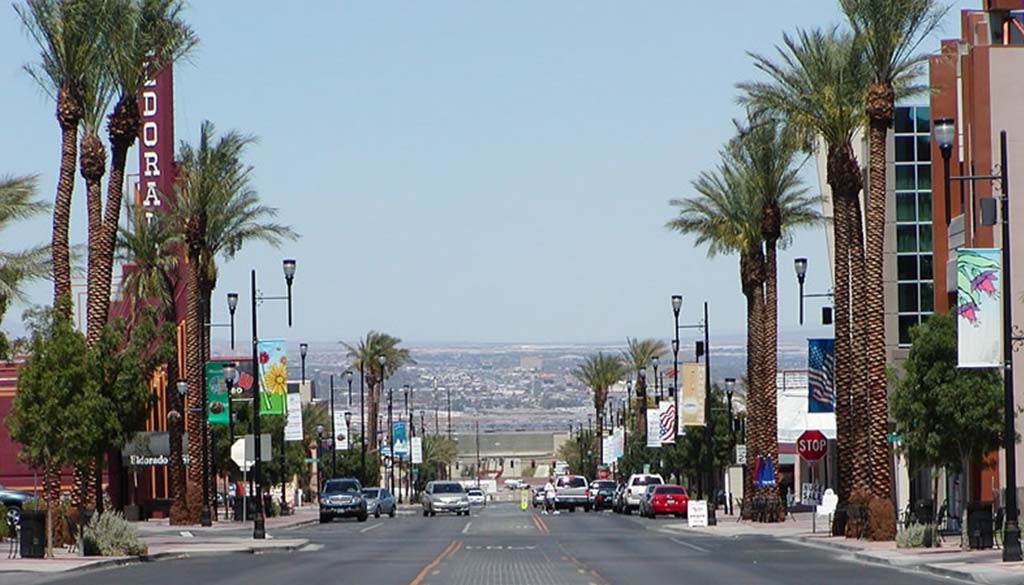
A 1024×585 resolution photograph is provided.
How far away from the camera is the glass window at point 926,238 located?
3172 inches

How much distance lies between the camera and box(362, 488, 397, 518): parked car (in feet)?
297

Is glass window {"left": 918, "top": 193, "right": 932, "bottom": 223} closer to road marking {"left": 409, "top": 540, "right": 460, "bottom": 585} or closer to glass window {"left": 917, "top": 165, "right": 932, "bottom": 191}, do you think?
glass window {"left": 917, "top": 165, "right": 932, "bottom": 191}

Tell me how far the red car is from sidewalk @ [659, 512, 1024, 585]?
22.6 m

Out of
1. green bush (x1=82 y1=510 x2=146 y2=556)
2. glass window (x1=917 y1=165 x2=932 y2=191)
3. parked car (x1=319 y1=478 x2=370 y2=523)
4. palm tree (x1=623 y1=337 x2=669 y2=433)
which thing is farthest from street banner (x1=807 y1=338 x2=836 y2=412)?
palm tree (x1=623 y1=337 x2=669 y2=433)

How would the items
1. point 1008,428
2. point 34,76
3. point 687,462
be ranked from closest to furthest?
point 1008,428 → point 34,76 → point 687,462

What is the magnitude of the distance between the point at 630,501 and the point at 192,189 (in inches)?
1298

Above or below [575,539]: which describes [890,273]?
above

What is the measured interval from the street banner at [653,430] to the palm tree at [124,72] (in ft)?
206

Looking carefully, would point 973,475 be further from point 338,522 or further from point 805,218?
point 338,522

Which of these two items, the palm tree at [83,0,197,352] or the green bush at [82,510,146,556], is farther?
the palm tree at [83,0,197,352]

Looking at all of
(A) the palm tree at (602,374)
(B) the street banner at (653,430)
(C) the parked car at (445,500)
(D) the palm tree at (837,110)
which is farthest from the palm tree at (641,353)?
(D) the palm tree at (837,110)

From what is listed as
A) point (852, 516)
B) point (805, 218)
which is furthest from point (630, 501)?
point (852, 516)

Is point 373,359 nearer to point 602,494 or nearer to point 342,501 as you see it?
point 602,494

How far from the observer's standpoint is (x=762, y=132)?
198 feet
